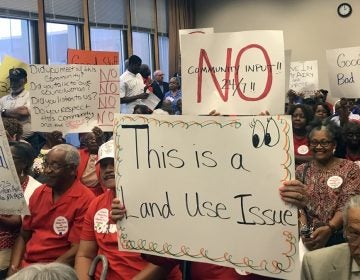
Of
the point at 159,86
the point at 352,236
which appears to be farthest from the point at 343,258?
the point at 159,86

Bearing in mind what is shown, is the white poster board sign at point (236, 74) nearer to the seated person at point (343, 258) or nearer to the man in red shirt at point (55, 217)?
the seated person at point (343, 258)

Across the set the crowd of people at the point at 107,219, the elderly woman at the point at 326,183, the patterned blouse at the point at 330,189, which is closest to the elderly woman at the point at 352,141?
the crowd of people at the point at 107,219

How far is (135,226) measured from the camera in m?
2.00

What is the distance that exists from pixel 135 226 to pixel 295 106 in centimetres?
324

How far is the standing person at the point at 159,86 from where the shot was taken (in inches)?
328

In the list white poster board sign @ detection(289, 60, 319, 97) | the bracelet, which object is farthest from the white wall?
the bracelet

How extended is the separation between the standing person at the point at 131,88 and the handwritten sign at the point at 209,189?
4.73 m

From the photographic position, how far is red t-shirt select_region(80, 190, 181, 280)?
8.02ft

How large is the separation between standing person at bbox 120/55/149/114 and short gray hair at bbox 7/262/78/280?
17.4ft

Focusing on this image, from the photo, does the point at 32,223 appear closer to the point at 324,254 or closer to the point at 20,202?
the point at 20,202

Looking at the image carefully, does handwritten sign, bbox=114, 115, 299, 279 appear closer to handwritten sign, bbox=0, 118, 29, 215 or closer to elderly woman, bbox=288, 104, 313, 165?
handwritten sign, bbox=0, 118, 29, 215

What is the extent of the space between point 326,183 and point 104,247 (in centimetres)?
133

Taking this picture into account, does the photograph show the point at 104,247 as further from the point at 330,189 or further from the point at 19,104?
the point at 19,104

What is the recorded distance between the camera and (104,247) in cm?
255
